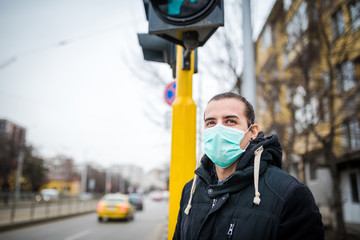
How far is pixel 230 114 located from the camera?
6.48ft

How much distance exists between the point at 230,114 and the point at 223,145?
9.4 inches

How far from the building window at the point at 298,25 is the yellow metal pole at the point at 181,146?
27.8 ft

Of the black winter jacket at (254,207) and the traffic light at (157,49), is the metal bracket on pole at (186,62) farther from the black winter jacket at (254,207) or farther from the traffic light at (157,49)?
the black winter jacket at (254,207)

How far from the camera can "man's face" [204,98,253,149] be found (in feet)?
6.41

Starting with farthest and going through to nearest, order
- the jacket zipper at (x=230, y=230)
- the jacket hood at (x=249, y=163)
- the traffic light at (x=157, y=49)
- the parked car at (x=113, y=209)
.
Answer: the parked car at (x=113, y=209)
the traffic light at (x=157, y=49)
the jacket hood at (x=249, y=163)
the jacket zipper at (x=230, y=230)

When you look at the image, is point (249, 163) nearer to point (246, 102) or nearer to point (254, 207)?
point (254, 207)

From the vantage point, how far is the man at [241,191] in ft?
4.79

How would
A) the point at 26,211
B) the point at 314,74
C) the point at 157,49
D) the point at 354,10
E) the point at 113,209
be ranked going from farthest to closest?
the point at 26,211 < the point at 113,209 < the point at 314,74 < the point at 354,10 < the point at 157,49

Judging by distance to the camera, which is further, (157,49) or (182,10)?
(157,49)

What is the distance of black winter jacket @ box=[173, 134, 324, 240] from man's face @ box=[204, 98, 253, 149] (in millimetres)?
145

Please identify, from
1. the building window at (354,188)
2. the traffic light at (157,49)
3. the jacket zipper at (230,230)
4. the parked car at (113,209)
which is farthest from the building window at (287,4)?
the parked car at (113,209)

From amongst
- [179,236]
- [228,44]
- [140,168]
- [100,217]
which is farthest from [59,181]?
[140,168]

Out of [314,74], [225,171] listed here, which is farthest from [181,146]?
[314,74]

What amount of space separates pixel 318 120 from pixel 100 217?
542 inches
